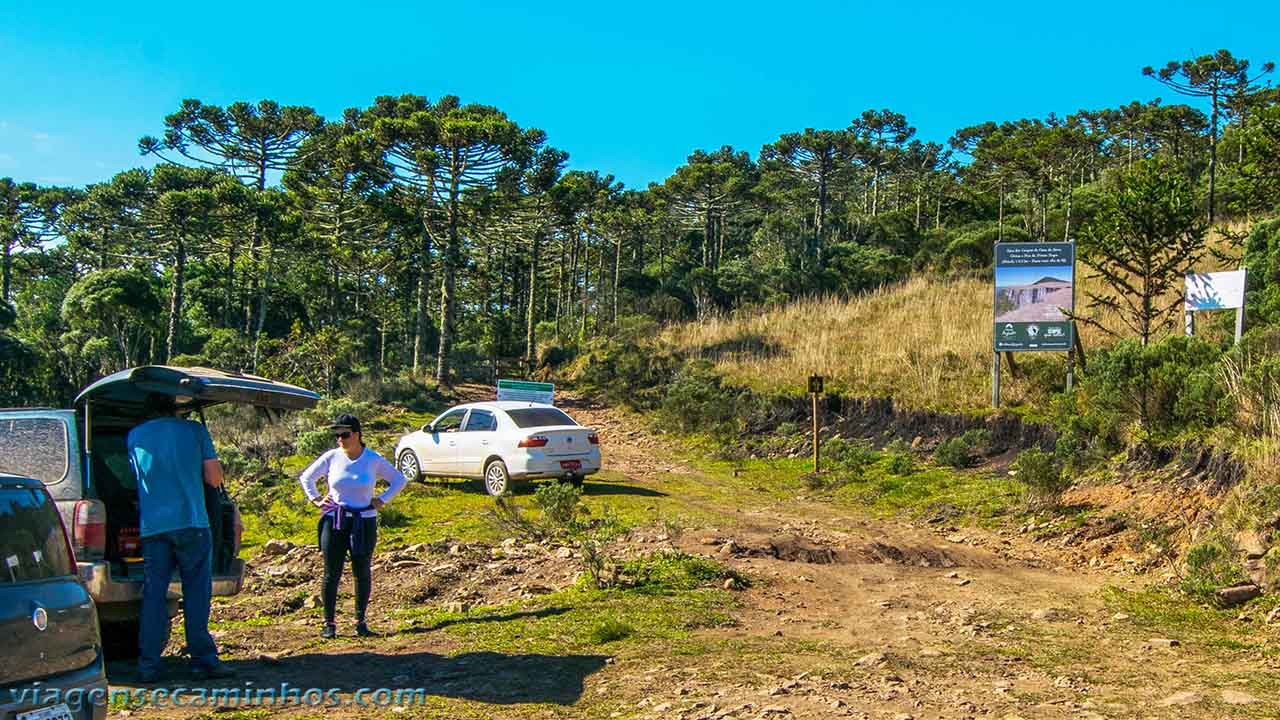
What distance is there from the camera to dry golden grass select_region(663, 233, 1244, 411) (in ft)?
70.1

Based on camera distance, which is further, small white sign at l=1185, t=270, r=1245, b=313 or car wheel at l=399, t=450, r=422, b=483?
car wheel at l=399, t=450, r=422, b=483

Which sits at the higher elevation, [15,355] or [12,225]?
[12,225]

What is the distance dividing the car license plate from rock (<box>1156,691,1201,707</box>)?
201 inches

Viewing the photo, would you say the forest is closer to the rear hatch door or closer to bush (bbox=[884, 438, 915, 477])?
bush (bbox=[884, 438, 915, 477])

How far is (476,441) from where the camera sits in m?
16.2

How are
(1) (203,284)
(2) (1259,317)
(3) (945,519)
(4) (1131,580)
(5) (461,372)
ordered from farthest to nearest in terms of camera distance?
1. (1) (203,284)
2. (5) (461,372)
3. (2) (1259,317)
4. (3) (945,519)
5. (4) (1131,580)

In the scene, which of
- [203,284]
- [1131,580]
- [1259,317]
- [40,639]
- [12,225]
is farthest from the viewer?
[12,225]

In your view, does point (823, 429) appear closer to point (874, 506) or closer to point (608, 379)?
point (874, 506)

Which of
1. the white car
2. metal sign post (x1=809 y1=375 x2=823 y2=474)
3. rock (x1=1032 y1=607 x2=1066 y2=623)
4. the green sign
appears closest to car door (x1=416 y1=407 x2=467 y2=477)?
the white car

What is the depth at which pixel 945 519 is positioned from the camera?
1377 cm

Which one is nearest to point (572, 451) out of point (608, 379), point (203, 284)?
point (608, 379)

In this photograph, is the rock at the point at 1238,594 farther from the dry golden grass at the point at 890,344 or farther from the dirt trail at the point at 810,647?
the dry golden grass at the point at 890,344

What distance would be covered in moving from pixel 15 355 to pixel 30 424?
36635mm

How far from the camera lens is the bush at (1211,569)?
821cm
